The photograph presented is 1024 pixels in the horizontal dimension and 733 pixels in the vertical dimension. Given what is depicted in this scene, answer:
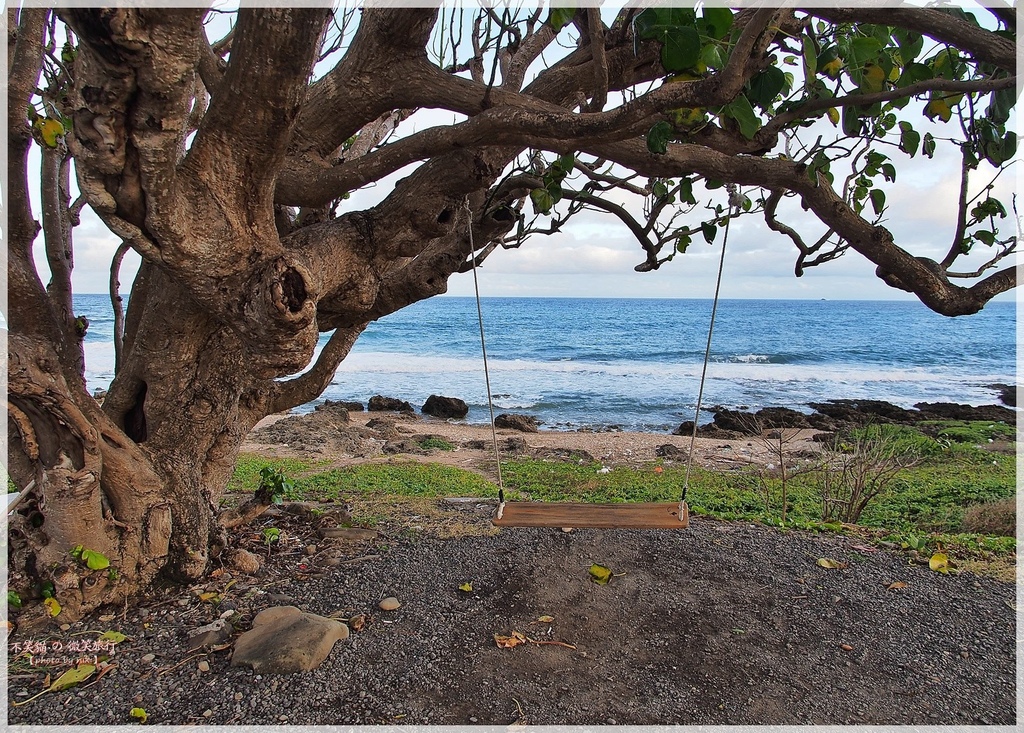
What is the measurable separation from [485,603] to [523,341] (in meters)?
31.2

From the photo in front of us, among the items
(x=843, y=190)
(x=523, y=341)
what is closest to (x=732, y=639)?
(x=843, y=190)

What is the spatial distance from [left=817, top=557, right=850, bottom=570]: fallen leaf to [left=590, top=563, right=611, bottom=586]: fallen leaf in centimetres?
127

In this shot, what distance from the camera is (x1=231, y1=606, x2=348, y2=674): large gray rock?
2.64 m

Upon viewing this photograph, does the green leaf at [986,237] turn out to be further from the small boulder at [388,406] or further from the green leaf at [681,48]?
the small boulder at [388,406]

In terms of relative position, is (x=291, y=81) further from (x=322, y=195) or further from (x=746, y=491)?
(x=746, y=491)

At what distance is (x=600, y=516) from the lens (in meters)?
3.19

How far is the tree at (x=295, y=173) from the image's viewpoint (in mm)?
2080

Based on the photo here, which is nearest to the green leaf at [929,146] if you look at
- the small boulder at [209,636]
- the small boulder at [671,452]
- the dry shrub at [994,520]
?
the dry shrub at [994,520]

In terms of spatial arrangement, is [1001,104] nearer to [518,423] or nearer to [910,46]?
[910,46]

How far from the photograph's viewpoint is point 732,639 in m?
2.97

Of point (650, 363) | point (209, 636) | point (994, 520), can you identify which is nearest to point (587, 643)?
point (209, 636)

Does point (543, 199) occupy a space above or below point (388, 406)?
above

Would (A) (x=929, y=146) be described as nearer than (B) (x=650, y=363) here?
Yes

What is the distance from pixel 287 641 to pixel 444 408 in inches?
510
